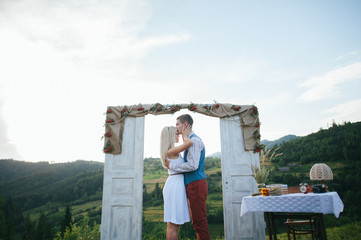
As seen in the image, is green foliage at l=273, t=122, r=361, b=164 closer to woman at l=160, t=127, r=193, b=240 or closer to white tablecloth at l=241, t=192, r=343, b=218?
white tablecloth at l=241, t=192, r=343, b=218

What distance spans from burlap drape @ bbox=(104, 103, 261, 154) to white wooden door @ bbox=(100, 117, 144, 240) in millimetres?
127

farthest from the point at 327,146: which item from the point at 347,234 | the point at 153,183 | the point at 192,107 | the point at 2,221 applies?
the point at 2,221

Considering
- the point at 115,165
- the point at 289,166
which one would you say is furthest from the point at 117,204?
the point at 289,166

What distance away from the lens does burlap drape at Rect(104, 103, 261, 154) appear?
424 centimetres

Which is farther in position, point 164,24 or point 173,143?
point 164,24

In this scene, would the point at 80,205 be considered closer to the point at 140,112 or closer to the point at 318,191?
the point at 140,112

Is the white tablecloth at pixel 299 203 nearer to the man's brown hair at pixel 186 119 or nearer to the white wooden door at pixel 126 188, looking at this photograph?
the man's brown hair at pixel 186 119

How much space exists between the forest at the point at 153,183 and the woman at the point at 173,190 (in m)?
3.74

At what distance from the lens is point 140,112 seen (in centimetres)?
432

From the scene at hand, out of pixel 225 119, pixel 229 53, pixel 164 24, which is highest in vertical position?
pixel 164 24

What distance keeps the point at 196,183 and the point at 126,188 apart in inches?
87.8

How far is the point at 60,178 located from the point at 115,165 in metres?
8.85

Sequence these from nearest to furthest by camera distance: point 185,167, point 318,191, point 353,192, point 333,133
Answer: point 185,167, point 318,191, point 353,192, point 333,133

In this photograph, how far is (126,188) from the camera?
13.3 feet
